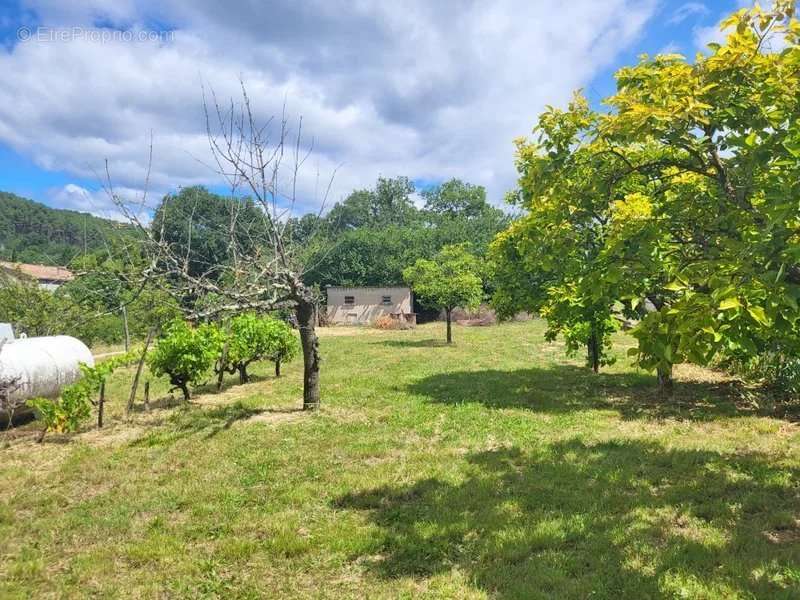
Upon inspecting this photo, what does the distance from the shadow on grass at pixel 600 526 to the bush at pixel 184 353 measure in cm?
632

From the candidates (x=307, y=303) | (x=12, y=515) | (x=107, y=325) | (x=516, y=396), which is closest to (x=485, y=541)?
(x=12, y=515)

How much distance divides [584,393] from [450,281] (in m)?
13.4

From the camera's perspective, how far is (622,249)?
4105mm

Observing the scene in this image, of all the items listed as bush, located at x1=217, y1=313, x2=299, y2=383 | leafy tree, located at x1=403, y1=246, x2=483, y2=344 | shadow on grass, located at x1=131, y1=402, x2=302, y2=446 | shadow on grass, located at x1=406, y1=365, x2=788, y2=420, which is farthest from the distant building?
leafy tree, located at x1=403, y1=246, x2=483, y2=344

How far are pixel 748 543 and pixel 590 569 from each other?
1.48 meters

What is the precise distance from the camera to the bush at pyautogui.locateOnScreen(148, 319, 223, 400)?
1043cm

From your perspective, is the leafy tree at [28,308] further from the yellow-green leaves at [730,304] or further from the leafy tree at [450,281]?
the yellow-green leaves at [730,304]

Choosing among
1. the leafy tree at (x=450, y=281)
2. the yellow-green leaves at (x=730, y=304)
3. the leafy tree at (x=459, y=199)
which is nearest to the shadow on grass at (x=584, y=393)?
the yellow-green leaves at (x=730, y=304)

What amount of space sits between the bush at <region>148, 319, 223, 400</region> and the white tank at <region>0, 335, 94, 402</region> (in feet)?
4.86

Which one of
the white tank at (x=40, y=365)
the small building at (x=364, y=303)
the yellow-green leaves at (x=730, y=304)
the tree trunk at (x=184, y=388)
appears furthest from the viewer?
the small building at (x=364, y=303)

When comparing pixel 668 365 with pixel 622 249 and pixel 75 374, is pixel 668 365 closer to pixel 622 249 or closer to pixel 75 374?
pixel 622 249

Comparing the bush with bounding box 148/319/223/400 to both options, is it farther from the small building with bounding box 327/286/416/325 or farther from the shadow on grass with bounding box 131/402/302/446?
the small building with bounding box 327/286/416/325

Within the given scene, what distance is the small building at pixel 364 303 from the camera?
138 ft

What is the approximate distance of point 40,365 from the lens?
952 centimetres
